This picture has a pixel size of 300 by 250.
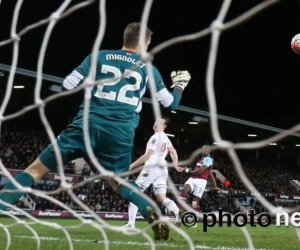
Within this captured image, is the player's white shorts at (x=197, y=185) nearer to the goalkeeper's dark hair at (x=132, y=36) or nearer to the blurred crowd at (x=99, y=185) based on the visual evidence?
the blurred crowd at (x=99, y=185)

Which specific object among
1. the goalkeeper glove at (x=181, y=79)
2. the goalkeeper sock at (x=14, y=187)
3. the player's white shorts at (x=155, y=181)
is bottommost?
the goalkeeper sock at (x=14, y=187)

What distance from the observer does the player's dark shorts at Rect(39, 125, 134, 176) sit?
3.47 m

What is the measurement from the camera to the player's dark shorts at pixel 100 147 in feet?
11.4

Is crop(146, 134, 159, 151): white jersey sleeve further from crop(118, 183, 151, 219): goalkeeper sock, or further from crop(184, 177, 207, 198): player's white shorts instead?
crop(184, 177, 207, 198): player's white shorts

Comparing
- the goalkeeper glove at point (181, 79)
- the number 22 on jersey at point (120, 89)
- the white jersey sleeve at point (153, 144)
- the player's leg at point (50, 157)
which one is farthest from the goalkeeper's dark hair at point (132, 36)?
the white jersey sleeve at point (153, 144)

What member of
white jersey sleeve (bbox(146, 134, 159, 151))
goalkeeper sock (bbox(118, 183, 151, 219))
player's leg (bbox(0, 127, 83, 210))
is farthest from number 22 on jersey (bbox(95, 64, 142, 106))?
white jersey sleeve (bbox(146, 134, 159, 151))

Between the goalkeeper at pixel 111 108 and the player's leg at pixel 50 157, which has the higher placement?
the goalkeeper at pixel 111 108

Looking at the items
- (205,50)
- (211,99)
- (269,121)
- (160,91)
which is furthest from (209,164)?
(269,121)

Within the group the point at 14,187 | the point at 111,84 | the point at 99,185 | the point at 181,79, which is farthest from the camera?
the point at 99,185

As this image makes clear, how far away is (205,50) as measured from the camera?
20438 mm

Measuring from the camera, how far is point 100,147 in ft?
12.0

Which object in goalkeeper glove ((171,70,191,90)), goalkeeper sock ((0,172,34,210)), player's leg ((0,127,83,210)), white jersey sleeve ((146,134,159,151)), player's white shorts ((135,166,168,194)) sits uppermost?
white jersey sleeve ((146,134,159,151))

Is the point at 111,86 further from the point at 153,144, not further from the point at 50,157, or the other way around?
the point at 153,144

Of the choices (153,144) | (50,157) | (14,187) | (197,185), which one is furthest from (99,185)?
(14,187)
